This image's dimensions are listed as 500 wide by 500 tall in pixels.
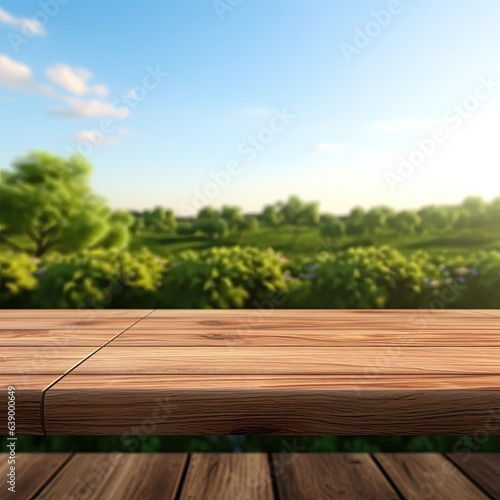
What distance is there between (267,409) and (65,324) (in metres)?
0.71

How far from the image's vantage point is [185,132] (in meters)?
4.50

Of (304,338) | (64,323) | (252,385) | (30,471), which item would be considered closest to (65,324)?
(64,323)

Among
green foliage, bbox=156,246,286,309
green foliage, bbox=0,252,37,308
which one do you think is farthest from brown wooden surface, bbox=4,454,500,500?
green foliage, bbox=0,252,37,308

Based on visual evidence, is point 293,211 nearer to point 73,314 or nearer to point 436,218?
point 436,218

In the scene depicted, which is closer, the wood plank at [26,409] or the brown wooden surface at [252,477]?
the wood plank at [26,409]

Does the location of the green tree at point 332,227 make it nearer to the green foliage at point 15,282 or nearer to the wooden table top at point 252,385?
the green foliage at point 15,282

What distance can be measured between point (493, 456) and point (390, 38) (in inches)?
115

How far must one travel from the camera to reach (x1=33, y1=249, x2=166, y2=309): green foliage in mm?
3379

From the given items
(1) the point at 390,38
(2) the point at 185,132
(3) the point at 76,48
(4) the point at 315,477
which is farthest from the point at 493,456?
(3) the point at 76,48

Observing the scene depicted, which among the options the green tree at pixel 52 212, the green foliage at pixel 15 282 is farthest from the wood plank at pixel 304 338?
the green tree at pixel 52 212

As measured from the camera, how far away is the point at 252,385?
0.73 meters

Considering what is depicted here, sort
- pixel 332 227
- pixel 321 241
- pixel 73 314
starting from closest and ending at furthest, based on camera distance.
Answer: pixel 73 314, pixel 321 241, pixel 332 227

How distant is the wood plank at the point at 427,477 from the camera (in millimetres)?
Answer: 1865

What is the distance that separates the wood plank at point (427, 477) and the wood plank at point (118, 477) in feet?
2.56
